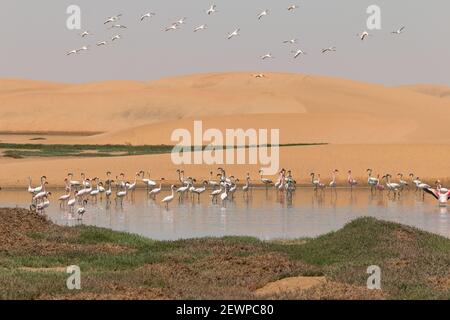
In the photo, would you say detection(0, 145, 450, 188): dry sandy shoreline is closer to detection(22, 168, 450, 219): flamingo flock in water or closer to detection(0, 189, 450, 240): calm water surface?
detection(22, 168, 450, 219): flamingo flock in water

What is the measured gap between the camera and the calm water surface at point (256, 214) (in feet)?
123

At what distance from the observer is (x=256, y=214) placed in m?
43.9

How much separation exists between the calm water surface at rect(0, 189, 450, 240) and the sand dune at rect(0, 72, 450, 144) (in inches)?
1922

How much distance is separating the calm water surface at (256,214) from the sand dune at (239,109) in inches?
1922

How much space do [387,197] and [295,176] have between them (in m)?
14.0

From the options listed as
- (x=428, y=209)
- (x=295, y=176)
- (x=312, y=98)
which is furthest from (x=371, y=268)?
(x=312, y=98)

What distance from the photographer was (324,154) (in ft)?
248

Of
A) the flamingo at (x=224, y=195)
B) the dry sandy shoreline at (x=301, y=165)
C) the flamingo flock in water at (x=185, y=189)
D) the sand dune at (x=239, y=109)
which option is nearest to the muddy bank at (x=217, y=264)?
the flamingo flock in water at (x=185, y=189)

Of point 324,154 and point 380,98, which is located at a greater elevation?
point 380,98

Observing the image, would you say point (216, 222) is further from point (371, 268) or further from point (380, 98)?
point (380, 98)
